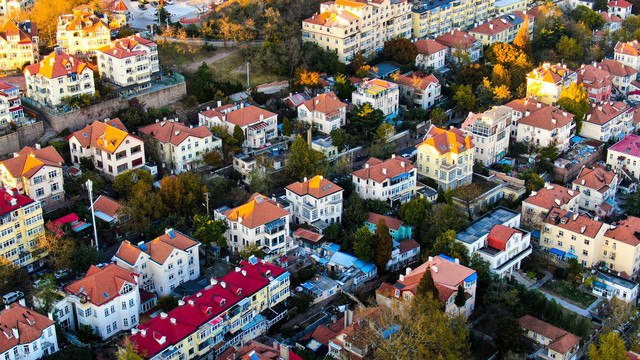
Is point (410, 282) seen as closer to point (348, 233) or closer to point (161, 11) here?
point (348, 233)

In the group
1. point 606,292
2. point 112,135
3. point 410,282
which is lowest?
point 606,292

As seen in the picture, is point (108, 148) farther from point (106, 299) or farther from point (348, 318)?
point (348, 318)

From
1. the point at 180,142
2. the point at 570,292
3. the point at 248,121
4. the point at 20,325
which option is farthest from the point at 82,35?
the point at 570,292

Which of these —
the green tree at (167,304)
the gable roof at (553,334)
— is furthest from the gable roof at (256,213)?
the gable roof at (553,334)

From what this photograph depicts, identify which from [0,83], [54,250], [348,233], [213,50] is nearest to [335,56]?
[213,50]

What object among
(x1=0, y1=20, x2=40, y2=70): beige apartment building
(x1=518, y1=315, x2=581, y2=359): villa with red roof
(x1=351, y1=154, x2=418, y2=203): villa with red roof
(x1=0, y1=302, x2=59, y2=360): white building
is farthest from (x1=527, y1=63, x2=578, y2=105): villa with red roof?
(x1=0, y1=302, x2=59, y2=360): white building

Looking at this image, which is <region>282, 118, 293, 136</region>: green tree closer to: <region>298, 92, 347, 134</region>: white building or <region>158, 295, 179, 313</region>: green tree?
<region>298, 92, 347, 134</region>: white building
